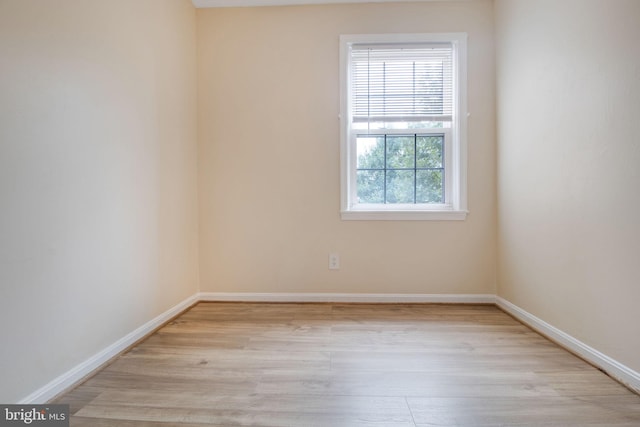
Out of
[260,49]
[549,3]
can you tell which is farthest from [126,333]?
[549,3]

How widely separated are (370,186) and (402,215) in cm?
36

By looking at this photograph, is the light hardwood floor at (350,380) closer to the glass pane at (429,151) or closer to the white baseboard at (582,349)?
the white baseboard at (582,349)

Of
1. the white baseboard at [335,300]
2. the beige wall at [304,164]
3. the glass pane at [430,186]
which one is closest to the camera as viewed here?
the white baseboard at [335,300]

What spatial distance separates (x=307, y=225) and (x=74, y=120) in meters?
1.62

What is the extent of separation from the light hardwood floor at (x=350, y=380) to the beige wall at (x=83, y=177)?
0.90ft

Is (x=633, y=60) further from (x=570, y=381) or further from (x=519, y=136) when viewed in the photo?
(x=570, y=381)

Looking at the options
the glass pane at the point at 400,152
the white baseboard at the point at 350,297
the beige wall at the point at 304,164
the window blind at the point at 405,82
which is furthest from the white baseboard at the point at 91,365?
the window blind at the point at 405,82

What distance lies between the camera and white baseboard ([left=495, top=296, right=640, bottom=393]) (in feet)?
4.52

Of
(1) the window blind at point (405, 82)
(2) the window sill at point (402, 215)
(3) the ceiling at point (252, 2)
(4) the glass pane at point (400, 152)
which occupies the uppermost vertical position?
(3) the ceiling at point (252, 2)

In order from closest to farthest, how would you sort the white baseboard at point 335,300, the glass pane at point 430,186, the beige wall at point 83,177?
the beige wall at point 83,177 → the white baseboard at point 335,300 → the glass pane at point 430,186

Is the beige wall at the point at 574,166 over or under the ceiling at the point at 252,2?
under

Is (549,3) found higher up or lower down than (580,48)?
higher up

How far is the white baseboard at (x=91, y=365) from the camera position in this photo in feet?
4.17

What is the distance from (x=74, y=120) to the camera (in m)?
1.45
